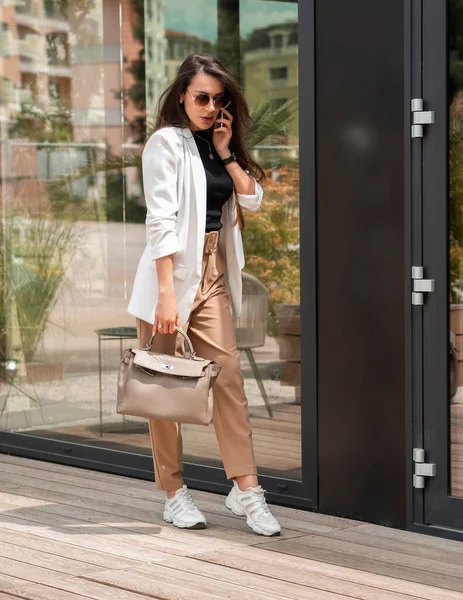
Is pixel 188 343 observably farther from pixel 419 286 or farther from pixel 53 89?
pixel 53 89

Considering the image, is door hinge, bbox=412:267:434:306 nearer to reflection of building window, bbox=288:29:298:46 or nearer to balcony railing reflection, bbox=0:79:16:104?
reflection of building window, bbox=288:29:298:46

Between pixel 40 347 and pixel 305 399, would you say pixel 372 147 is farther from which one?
pixel 40 347

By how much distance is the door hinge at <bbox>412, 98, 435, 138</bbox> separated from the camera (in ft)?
12.6

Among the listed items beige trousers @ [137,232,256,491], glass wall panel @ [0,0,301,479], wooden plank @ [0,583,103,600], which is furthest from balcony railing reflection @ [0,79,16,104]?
wooden plank @ [0,583,103,600]

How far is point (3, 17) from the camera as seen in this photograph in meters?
5.30

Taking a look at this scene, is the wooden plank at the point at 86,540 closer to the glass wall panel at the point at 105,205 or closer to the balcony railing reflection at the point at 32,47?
the glass wall panel at the point at 105,205

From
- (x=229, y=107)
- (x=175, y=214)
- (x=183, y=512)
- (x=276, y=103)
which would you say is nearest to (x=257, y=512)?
(x=183, y=512)

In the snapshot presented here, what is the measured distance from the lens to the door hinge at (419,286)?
3867 millimetres

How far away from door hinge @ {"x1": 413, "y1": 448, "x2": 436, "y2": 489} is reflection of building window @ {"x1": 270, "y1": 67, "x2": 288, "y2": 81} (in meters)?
1.43

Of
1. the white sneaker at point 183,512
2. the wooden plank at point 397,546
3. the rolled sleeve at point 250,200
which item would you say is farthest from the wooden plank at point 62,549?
the rolled sleeve at point 250,200

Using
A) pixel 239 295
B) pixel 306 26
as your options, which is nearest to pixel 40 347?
pixel 239 295

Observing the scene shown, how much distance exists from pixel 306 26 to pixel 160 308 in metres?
1.17

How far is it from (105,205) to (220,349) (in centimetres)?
131

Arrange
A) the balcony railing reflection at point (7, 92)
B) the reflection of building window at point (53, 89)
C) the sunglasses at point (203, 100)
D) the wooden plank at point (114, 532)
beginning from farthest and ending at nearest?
the balcony railing reflection at point (7, 92) → the reflection of building window at point (53, 89) → the sunglasses at point (203, 100) → the wooden plank at point (114, 532)
